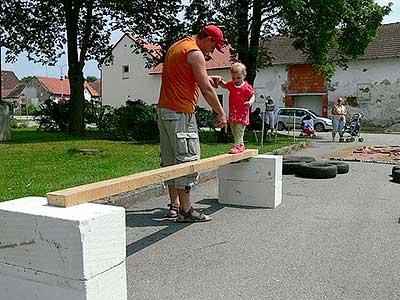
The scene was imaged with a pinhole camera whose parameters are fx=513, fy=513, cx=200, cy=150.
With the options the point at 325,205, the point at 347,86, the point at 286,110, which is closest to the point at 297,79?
the point at 347,86

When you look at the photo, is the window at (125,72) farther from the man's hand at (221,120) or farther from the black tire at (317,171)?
the man's hand at (221,120)

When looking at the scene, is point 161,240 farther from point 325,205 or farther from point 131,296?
point 325,205

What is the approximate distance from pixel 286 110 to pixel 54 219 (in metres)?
30.5

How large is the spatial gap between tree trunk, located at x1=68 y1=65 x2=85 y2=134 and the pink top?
14.1 metres

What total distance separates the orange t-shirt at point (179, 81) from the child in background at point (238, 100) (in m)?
1.12

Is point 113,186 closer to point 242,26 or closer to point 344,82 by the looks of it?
point 242,26

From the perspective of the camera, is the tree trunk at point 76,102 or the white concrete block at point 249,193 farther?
the tree trunk at point 76,102

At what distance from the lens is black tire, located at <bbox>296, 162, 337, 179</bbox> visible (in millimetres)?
9719

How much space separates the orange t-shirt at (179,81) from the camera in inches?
215

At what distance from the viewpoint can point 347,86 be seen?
125 feet

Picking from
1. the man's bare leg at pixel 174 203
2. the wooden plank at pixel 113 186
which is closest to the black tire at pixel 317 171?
the man's bare leg at pixel 174 203

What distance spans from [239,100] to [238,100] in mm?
14

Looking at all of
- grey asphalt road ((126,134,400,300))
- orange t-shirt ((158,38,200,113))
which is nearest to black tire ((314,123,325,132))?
grey asphalt road ((126,134,400,300))

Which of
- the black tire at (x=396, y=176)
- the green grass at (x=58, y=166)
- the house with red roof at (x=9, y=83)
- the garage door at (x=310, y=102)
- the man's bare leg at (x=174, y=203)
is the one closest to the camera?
the man's bare leg at (x=174, y=203)
